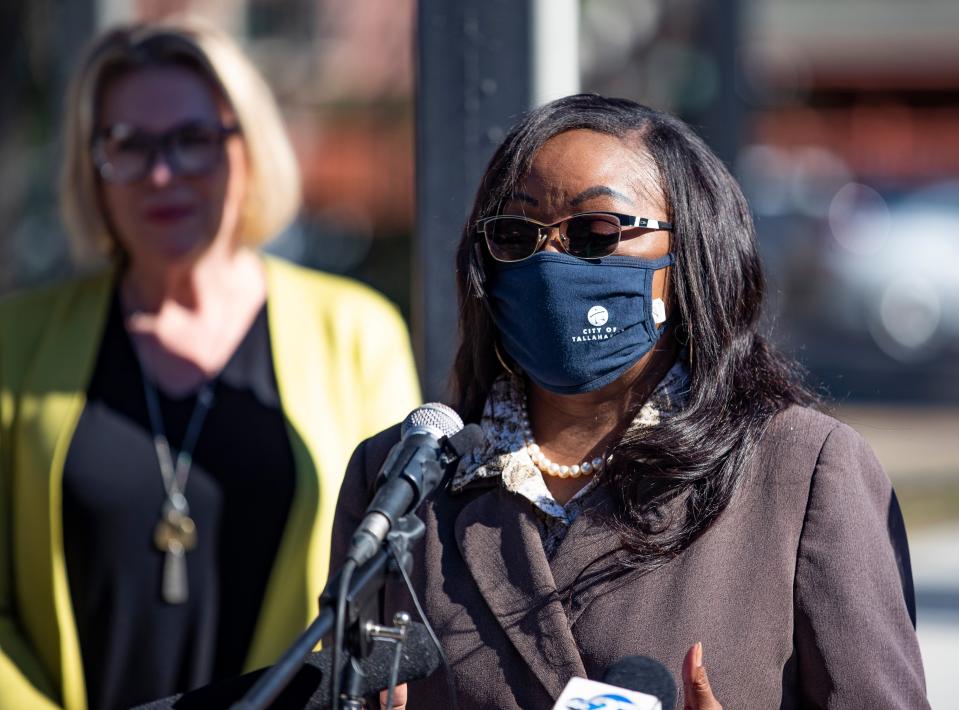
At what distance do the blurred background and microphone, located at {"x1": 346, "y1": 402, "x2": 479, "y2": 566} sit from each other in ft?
2.64

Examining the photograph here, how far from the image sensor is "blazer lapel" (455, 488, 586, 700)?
2.22m

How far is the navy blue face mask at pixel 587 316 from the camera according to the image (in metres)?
2.32

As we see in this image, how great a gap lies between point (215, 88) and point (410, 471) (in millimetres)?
1902

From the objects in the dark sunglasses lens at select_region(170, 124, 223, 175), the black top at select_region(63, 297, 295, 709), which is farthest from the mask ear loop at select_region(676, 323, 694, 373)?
the dark sunglasses lens at select_region(170, 124, 223, 175)

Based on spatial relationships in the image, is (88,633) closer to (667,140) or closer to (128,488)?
(128,488)

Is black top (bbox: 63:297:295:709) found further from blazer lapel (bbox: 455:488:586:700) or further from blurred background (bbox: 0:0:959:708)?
blazer lapel (bbox: 455:488:586:700)

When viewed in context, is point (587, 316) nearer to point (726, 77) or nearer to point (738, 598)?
point (738, 598)

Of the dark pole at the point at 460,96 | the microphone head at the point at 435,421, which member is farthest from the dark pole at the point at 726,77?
the microphone head at the point at 435,421

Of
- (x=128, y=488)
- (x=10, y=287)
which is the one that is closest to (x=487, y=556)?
(x=128, y=488)

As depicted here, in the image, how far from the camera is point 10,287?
10.8 metres

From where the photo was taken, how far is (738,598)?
2.22 meters

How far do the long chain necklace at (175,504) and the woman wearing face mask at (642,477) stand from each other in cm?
91

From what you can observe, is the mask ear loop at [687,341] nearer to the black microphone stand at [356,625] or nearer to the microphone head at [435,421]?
the microphone head at [435,421]

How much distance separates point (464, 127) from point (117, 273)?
3.46ft
